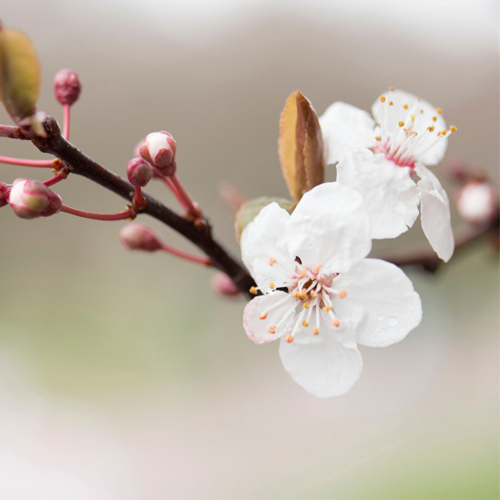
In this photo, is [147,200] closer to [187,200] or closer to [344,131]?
[187,200]

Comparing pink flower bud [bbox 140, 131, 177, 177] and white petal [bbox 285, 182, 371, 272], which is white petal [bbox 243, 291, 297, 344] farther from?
pink flower bud [bbox 140, 131, 177, 177]

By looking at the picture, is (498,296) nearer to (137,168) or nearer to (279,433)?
(279,433)

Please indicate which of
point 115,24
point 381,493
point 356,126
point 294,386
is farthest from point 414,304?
point 115,24

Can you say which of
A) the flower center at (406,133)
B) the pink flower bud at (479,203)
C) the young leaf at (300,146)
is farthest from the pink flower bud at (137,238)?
the pink flower bud at (479,203)

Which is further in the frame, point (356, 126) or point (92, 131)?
point (92, 131)

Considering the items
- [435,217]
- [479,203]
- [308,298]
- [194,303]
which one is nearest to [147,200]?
[308,298]
